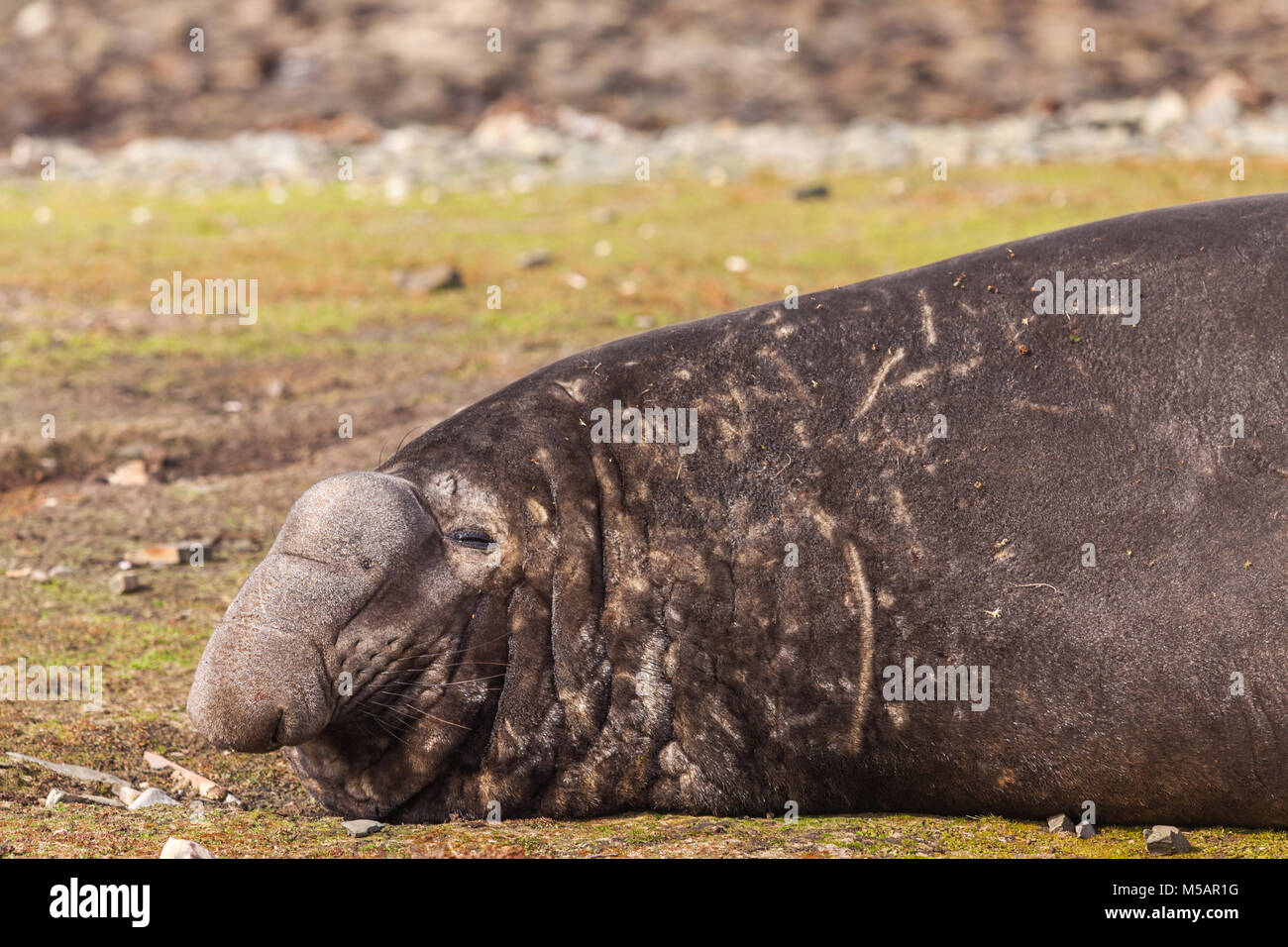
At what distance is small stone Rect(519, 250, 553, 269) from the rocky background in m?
11.4

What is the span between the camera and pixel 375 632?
205 inches

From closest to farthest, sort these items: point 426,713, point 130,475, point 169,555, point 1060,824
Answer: point 1060,824, point 426,713, point 169,555, point 130,475

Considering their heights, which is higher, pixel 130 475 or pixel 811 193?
pixel 811 193

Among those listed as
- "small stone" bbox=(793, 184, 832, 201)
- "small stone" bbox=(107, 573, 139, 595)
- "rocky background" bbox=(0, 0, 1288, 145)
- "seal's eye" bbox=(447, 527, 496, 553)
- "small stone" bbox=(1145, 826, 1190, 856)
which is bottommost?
"small stone" bbox=(1145, 826, 1190, 856)

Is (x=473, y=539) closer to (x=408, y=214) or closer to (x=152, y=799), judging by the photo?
(x=152, y=799)

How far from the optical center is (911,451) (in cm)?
516

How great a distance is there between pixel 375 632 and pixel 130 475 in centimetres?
522

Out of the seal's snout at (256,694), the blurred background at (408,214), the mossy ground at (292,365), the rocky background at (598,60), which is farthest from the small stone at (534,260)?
the rocky background at (598,60)

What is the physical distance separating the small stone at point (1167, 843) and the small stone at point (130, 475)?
23.7 ft

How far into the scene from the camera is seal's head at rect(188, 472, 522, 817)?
5.00 meters

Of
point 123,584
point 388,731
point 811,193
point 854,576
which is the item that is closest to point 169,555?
point 123,584

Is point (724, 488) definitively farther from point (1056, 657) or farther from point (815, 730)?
point (1056, 657)

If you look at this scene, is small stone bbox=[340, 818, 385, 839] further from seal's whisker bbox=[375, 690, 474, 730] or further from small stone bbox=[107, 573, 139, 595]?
small stone bbox=[107, 573, 139, 595]

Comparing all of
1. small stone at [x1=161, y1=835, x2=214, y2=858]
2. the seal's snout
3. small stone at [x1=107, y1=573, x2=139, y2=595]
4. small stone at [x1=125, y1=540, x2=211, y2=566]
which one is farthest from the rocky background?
small stone at [x1=161, y1=835, x2=214, y2=858]
